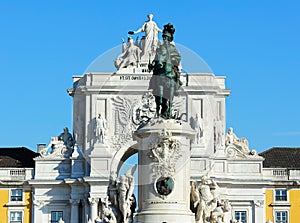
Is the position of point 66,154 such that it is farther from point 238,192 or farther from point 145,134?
point 145,134

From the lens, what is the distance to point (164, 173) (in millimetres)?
33188

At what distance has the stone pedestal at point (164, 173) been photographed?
33062mm

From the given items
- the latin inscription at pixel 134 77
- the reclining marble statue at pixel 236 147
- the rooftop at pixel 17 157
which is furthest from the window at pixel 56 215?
the reclining marble statue at pixel 236 147

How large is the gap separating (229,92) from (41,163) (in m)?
13.7

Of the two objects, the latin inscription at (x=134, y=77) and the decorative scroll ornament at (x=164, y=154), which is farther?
the latin inscription at (x=134, y=77)

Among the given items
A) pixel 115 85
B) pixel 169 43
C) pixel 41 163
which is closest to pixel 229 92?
pixel 115 85

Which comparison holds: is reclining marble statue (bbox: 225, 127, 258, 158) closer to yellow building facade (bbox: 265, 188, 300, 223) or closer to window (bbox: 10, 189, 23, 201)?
yellow building facade (bbox: 265, 188, 300, 223)

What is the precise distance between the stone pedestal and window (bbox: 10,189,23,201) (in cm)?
4034

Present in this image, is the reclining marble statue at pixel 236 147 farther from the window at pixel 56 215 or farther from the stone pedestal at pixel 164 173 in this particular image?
the stone pedestal at pixel 164 173

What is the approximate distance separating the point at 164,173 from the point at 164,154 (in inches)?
23.6

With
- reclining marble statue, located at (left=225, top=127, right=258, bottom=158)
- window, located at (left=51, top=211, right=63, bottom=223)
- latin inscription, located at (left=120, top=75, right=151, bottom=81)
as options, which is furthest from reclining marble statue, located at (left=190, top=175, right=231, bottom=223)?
window, located at (left=51, top=211, right=63, bottom=223)

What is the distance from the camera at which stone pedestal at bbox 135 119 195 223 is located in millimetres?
33062

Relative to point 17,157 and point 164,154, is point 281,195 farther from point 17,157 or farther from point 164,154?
point 164,154

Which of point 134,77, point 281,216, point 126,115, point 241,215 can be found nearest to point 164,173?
point 126,115
